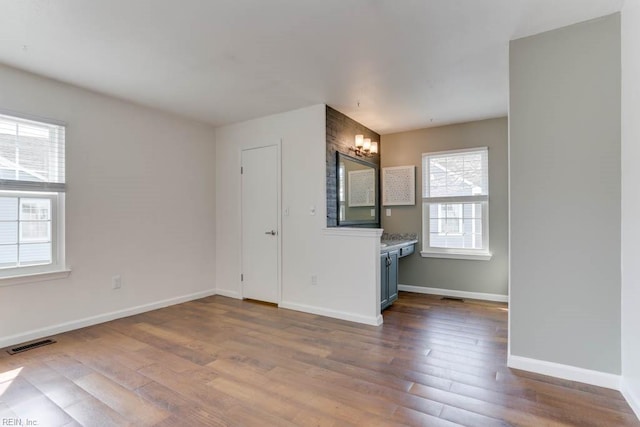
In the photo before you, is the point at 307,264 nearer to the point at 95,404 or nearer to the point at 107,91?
the point at 95,404

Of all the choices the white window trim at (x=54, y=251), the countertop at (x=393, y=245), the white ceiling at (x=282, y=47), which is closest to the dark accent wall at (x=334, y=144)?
the white ceiling at (x=282, y=47)

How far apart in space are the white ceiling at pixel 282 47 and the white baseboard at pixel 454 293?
248 centimetres

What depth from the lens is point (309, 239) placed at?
3943 millimetres

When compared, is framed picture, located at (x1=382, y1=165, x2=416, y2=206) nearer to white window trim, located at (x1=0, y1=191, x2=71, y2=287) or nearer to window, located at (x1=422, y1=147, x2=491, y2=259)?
window, located at (x1=422, y1=147, x2=491, y2=259)

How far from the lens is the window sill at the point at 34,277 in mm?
2863

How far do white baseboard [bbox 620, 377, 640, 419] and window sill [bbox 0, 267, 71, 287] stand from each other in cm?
459

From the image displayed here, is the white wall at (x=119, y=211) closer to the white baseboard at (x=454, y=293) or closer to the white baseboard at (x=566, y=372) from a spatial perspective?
the white baseboard at (x=454, y=293)

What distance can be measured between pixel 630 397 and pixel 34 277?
15.4 ft

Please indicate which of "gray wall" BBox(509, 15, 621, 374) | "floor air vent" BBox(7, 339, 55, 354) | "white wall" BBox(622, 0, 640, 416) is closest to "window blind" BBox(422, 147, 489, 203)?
"gray wall" BBox(509, 15, 621, 374)

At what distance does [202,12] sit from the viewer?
213 cm

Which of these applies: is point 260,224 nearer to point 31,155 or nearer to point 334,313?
point 334,313

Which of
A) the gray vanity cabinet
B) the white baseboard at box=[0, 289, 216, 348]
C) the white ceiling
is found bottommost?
the white baseboard at box=[0, 289, 216, 348]

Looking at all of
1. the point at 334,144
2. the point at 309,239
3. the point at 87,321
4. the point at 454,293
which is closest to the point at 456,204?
the point at 454,293

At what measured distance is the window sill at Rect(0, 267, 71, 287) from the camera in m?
2.86
